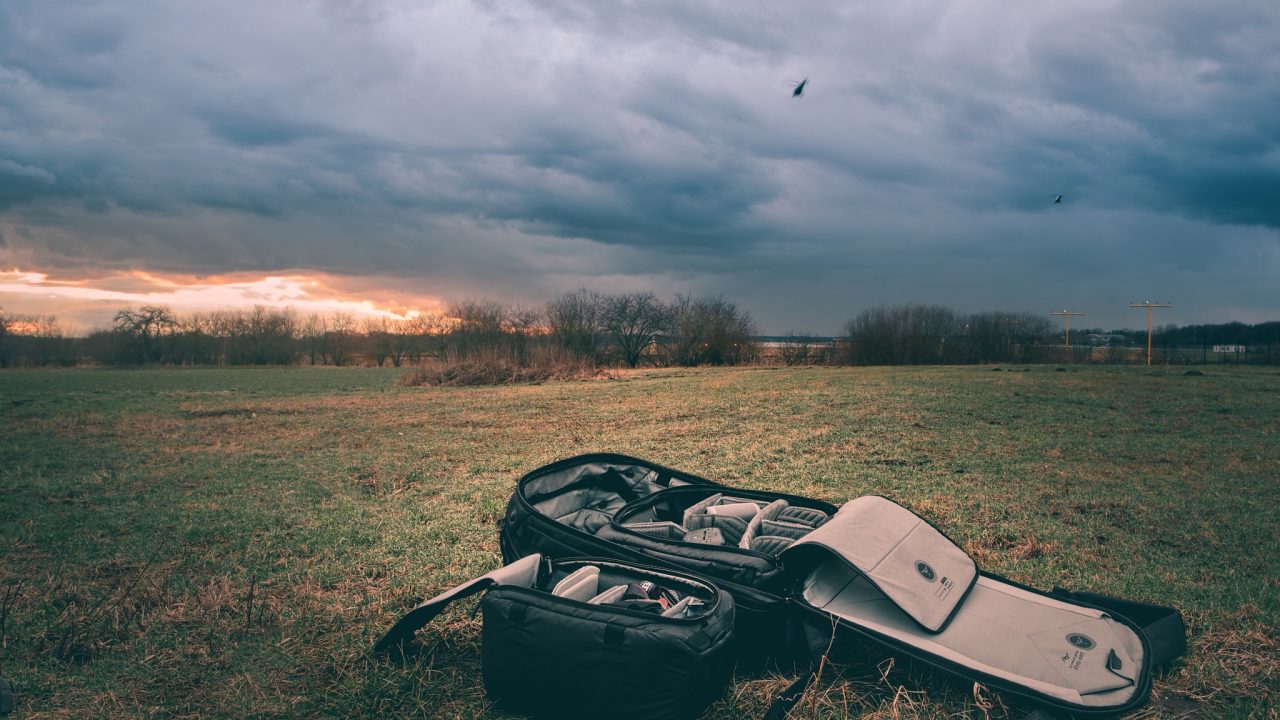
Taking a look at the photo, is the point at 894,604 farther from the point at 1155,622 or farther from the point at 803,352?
the point at 803,352

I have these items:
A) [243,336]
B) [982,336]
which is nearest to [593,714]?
[982,336]

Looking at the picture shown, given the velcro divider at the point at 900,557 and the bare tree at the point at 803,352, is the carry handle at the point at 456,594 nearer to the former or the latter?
the velcro divider at the point at 900,557

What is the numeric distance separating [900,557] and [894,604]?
29 centimetres

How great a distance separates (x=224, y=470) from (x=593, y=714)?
777 centimetres

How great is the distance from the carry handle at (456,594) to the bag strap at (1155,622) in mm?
2590

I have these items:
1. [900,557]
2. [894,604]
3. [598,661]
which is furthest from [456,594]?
[900,557]

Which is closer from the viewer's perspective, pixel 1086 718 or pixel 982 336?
pixel 1086 718

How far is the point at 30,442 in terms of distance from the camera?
10.6m

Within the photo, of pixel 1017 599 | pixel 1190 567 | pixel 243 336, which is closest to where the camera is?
pixel 1017 599

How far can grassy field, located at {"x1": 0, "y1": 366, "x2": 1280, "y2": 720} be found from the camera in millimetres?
2938

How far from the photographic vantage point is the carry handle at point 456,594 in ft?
9.47

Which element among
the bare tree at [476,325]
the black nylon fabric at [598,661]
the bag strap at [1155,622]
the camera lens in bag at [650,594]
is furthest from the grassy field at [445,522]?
the bare tree at [476,325]

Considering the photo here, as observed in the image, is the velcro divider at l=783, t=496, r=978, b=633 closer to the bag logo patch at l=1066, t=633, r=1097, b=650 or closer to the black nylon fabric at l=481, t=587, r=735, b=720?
the bag logo patch at l=1066, t=633, r=1097, b=650

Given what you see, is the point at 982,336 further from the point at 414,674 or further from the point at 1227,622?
the point at 414,674
